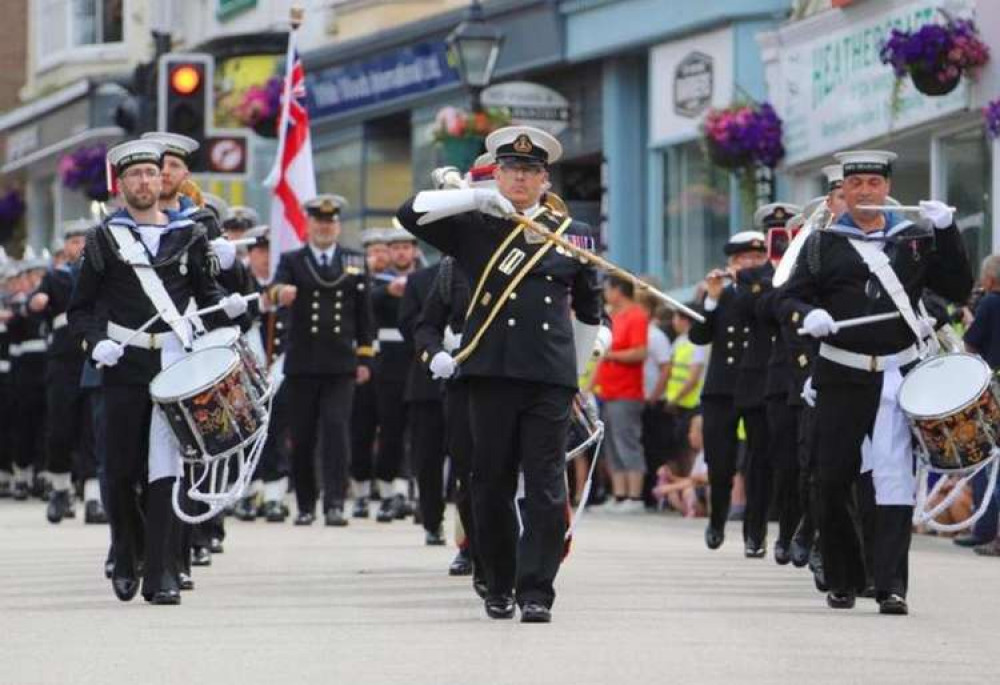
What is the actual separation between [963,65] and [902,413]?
10747mm

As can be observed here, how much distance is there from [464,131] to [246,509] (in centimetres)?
794

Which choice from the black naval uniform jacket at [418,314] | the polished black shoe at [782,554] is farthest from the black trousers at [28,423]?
the polished black shoe at [782,554]

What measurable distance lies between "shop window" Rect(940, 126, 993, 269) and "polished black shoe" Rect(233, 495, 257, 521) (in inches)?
223

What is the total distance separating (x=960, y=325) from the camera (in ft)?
68.3

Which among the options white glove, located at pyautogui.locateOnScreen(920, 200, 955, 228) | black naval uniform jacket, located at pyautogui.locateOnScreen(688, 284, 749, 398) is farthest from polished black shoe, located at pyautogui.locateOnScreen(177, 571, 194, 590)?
black naval uniform jacket, located at pyautogui.locateOnScreen(688, 284, 749, 398)

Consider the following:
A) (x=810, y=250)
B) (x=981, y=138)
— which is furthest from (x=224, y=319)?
(x=981, y=138)

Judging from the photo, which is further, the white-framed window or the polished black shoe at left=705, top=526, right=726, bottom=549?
the white-framed window

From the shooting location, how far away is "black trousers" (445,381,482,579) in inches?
583

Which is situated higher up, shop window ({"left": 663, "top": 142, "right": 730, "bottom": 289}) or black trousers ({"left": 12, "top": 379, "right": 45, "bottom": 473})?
shop window ({"left": 663, "top": 142, "right": 730, "bottom": 289})

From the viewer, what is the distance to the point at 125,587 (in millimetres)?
14617

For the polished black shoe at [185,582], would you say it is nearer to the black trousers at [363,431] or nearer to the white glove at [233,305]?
the white glove at [233,305]

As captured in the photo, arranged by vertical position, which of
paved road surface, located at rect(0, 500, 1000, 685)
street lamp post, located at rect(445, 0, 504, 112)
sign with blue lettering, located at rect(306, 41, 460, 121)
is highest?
sign with blue lettering, located at rect(306, 41, 460, 121)

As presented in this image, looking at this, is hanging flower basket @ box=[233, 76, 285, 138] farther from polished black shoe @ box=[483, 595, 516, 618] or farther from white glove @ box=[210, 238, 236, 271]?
polished black shoe @ box=[483, 595, 516, 618]

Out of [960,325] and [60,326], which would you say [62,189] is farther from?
[960,325]
